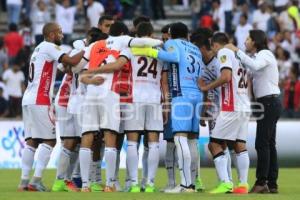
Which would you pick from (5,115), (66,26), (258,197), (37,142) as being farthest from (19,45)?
(258,197)

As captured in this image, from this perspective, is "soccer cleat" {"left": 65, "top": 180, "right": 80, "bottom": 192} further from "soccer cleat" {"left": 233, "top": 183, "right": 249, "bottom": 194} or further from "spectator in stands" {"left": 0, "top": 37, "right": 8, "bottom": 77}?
"spectator in stands" {"left": 0, "top": 37, "right": 8, "bottom": 77}

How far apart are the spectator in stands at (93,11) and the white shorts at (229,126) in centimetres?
1456

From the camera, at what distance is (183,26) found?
62.1 ft

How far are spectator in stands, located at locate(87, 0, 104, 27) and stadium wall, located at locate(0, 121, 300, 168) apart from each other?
22.9 feet

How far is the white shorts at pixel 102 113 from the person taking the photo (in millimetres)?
18547

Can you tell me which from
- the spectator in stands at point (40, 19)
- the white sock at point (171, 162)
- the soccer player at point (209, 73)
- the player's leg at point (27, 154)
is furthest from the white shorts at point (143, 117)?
the spectator in stands at point (40, 19)

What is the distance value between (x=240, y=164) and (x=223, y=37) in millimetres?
2068

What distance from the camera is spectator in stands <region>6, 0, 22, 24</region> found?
3375 cm

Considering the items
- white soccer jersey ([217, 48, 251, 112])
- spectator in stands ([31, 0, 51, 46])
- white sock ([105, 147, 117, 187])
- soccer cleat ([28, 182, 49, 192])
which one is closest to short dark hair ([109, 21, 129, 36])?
white soccer jersey ([217, 48, 251, 112])

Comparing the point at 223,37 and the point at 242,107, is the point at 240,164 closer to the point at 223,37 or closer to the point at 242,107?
the point at 242,107

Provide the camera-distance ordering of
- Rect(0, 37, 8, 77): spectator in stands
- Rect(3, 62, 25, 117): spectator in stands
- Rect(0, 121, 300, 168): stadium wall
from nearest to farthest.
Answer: Rect(0, 121, 300, 168): stadium wall < Rect(3, 62, 25, 117): spectator in stands < Rect(0, 37, 8, 77): spectator in stands

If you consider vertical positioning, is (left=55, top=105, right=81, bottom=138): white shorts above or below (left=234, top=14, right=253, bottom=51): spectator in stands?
below

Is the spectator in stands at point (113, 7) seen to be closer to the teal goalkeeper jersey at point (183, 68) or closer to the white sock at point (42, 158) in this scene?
the white sock at point (42, 158)

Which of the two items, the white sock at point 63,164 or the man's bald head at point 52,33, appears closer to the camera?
the man's bald head at point 52,33
